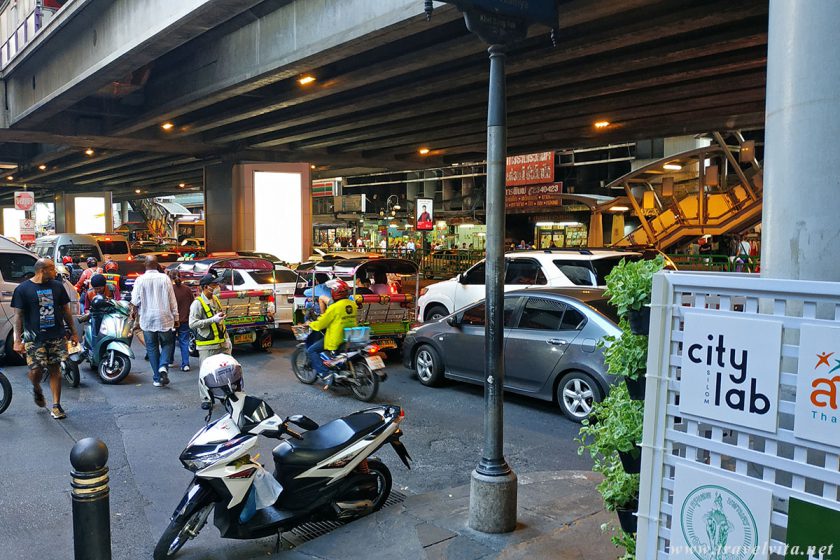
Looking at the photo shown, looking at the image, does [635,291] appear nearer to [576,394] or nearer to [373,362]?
[576,394]

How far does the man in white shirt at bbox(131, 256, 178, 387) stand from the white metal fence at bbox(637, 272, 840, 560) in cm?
840

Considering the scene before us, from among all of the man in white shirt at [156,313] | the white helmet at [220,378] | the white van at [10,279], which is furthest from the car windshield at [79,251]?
the white helmet at [220,378]

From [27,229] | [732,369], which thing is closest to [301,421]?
[732,369]

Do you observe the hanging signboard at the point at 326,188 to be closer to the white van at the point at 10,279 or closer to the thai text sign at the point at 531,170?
the thai text sign at the point at 531,170

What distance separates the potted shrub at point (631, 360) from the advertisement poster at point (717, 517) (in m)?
0.52

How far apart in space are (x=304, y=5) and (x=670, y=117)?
12146 mm

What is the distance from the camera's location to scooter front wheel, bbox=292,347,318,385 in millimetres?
9918

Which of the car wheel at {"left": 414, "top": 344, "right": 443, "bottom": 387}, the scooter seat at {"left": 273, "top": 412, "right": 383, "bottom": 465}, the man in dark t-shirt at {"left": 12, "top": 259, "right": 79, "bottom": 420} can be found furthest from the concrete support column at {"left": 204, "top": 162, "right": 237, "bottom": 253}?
the scooter seat at {"left": 273, "top": 412, "right": 383, "bottom": 465}

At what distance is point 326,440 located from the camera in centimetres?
482

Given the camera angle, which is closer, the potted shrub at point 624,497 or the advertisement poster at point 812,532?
the advertisement poster at point 812,532

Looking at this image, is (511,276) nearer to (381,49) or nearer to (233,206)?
(381,49)

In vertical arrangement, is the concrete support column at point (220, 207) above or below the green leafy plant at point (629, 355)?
above

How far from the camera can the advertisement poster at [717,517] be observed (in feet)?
8.29

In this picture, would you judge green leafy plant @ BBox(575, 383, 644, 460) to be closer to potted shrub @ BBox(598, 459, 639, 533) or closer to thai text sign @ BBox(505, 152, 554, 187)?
potted shrub @ BBox(598, 459, 639, 533)
